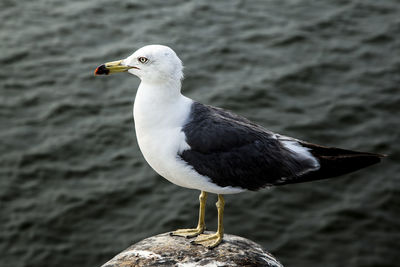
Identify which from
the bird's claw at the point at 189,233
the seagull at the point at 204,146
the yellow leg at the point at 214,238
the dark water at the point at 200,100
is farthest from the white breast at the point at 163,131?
the dark water at the point at 200,100

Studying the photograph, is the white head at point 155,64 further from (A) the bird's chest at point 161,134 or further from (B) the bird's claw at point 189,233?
(B) the bird's claw at point 189,233

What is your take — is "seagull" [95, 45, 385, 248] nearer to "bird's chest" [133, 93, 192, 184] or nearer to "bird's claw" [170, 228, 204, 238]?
"bird's chest" [133, 93, 192, 184]

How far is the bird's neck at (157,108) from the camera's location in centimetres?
622

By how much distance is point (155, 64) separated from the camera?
614cm

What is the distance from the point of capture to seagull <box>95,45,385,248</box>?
621 cm

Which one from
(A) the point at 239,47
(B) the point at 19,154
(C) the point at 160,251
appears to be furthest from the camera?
(A) the point at 239,47

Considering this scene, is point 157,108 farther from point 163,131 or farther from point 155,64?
point 155,64

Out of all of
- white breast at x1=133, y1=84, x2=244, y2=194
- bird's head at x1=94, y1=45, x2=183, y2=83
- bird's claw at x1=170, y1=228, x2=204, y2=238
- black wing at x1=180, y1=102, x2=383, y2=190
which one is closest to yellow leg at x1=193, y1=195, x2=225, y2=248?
bird's claw at x1=170, y1=228, x2=204, y2=238

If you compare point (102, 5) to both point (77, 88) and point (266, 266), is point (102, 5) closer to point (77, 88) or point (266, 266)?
point (77, 88)

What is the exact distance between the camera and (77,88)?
521 inches

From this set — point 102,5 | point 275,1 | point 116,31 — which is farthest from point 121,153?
point 275,1

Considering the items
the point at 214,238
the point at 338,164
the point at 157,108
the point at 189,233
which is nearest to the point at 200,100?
the point at 189,233

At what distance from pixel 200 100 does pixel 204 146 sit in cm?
628

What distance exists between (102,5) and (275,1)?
444 cm
